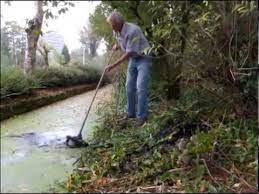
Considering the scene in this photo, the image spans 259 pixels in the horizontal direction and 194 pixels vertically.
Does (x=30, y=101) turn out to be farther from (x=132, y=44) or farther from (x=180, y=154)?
(x=180, y=154)

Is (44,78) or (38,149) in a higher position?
(44,78)

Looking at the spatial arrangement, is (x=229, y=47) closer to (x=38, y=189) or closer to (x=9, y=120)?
(x=38, y=189)

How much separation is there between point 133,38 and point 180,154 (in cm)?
191

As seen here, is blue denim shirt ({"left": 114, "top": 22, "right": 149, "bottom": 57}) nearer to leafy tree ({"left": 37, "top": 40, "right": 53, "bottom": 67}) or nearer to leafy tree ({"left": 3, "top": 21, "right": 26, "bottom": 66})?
leafy tree ({"left": 37, "top": 40, "right": 53, "bottom": 67})

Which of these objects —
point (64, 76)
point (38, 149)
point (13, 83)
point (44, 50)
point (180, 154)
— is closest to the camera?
point (180, 154)

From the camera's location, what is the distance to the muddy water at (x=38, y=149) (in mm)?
3832

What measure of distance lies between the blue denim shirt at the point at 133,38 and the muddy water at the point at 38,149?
3.76 ft

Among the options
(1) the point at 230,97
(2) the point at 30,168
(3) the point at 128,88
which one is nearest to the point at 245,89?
(1) the point at 230,97

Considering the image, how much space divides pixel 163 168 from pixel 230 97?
52.2 inches

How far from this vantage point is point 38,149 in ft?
15.8

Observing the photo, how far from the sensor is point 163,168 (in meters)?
3.76

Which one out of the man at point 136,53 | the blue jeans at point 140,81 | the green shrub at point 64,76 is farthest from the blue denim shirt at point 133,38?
the green shrub at point 64,76

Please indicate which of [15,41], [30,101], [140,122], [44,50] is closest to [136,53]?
[140,122]

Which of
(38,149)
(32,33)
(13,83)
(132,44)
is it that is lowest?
(38,149)
